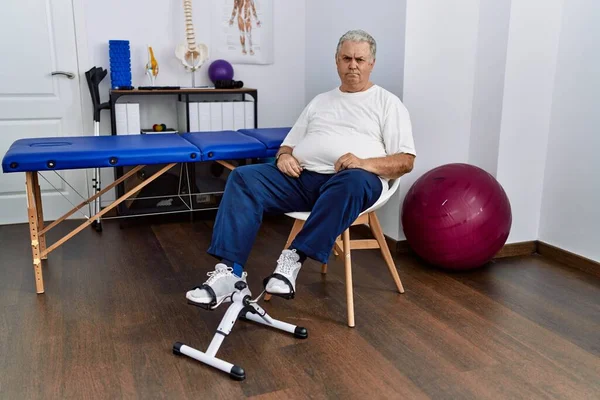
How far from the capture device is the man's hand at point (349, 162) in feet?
7.38

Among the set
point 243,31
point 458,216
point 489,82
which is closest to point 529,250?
point 458,216

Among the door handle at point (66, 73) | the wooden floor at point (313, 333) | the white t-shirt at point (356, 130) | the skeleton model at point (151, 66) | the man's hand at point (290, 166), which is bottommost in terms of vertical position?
the wooden floor at point (313, 333)

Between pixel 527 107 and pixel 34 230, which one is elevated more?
pixel 527 107

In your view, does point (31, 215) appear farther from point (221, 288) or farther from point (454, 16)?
point (454, 16)

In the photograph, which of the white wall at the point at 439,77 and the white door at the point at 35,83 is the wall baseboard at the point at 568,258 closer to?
the white wall at the point at 439,77

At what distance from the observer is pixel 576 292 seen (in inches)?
102

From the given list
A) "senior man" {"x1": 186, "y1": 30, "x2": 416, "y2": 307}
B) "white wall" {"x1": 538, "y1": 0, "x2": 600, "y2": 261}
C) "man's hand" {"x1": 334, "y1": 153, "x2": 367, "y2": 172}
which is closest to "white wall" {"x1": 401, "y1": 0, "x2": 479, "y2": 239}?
"white wall" {"x1": 538, "y1": 0, "x2": 600, "y2": 261}

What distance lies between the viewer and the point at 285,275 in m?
2.02

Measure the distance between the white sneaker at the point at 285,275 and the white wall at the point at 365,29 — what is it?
1.21 meters

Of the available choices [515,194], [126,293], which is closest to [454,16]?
[515,194]

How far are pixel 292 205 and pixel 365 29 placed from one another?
1.46 meters

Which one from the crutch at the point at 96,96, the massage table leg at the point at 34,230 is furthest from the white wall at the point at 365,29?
the massage table leg at the point at 34,230

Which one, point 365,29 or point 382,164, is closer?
point 382,164

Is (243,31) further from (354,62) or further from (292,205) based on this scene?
(292,205)
